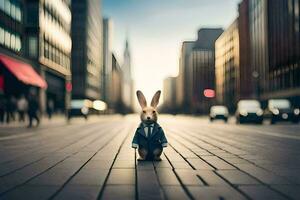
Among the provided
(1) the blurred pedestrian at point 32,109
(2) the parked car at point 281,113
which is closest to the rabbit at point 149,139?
(1) the blurred pedestrian at point 32,109

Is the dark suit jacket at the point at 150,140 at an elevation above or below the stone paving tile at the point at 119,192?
A: above

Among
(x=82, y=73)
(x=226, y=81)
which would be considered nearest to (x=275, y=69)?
(x=226, y=81)

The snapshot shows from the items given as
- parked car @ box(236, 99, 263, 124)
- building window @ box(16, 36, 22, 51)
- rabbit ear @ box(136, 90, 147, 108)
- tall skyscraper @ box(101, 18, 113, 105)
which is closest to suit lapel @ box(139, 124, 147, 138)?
rabbit ear @ box(136, 90, 147, 108)

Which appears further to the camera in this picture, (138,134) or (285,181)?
(138,134)

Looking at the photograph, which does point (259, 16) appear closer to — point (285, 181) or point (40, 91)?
point (40, 91)

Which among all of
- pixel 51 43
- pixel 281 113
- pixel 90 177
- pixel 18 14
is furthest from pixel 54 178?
pixel 51 43

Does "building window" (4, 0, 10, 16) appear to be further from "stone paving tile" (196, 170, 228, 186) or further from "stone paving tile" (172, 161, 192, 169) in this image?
"stone paving tile" (196, 170, 228, 186)

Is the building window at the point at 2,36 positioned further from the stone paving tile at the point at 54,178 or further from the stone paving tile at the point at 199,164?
the stone paving tile at the point at 54,178
